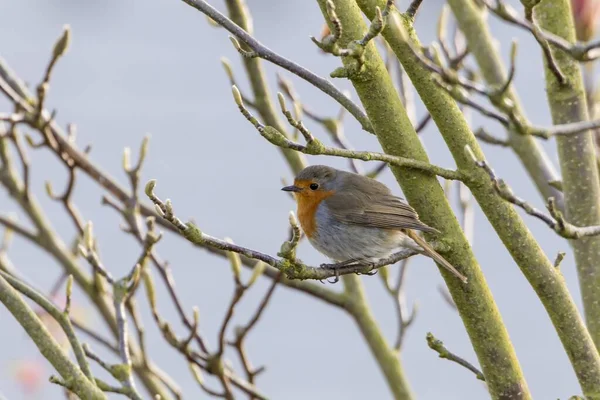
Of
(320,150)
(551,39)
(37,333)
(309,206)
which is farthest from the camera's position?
(309,206)

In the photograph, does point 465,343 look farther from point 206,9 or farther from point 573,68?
point 206,9

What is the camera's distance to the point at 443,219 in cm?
251

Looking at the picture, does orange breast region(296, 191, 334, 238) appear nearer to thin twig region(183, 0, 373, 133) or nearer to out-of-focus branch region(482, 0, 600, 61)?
thin twig region(183, 0, 373, 133)

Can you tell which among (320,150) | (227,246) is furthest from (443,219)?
(227,246)

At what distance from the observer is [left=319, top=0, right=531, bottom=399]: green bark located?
7.91ft

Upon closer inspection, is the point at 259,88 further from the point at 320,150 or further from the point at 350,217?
the point at 320,150

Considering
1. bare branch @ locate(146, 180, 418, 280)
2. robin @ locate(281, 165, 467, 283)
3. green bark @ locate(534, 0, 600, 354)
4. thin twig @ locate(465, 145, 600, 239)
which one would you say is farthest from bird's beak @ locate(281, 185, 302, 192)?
thin twig @ locate(465, 145, 600, 239)

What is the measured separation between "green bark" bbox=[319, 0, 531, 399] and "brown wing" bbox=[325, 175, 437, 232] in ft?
3.94

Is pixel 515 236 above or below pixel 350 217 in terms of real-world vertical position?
below

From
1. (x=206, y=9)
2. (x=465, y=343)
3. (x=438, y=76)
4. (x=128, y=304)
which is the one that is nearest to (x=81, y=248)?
(x=128, y=304)

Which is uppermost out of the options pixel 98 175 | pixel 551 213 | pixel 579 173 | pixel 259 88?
pixel 259 88

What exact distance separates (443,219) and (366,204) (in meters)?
1.46

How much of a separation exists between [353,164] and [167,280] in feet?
2.72

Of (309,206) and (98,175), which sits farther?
(309,206)
